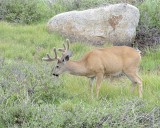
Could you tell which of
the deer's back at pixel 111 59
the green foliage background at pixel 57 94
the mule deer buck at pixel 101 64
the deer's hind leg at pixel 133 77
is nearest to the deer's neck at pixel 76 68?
the mule deer buck at pixel 101 64

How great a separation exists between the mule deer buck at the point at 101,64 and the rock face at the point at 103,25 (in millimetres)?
4236

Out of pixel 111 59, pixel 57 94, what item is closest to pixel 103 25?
pixel 111 59

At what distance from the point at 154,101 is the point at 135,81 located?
Result: 5.15ft

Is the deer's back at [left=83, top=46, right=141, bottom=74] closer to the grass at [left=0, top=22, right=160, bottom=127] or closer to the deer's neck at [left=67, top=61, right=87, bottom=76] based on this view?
the deer's neck at [left=67, top=61, right=87, bottom=76]

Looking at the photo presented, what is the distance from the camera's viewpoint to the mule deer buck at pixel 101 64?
9.87 metres

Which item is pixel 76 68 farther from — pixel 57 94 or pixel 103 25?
pixel 103 25

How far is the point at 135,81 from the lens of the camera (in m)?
10.1

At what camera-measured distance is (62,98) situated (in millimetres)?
9008

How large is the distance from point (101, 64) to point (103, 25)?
Answer: 496cm

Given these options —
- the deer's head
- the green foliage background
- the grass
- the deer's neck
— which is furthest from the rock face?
the deer's head

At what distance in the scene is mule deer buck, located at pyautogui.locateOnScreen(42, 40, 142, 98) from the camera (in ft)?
32.4

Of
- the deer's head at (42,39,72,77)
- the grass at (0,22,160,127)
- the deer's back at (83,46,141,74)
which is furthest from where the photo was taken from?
the deer's back at (83,46,141,74)

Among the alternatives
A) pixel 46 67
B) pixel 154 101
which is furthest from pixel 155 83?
pixel 46 67

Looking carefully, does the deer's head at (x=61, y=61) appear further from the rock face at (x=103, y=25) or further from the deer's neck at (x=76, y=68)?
the rock face at (x=103, y=25)
